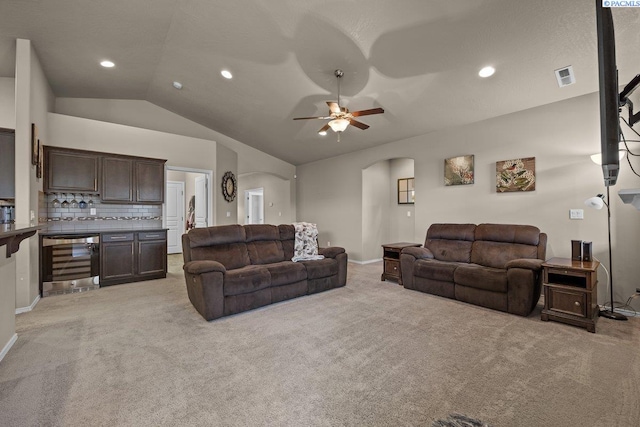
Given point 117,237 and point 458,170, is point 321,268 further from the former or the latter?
point 117,237

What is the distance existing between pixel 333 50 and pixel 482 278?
3.32m

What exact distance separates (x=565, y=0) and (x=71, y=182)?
6.56 m

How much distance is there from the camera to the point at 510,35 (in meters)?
2.82

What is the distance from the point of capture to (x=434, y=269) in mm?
3961

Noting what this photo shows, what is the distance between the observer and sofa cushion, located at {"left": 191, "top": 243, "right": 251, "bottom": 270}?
144 inches

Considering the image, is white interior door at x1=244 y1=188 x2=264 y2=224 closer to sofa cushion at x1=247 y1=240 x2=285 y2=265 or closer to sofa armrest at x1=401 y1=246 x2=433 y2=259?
sofa cushion at x1=247 y1=240 x2=285 y2=265

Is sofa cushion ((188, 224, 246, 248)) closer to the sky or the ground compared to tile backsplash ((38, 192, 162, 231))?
closer to the ground

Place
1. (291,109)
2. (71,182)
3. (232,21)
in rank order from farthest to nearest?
(291,109)
(71,182)
(232,21)

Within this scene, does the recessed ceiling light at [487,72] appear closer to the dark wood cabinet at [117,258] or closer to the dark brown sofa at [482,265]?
the dark brown sofa at [482,265]

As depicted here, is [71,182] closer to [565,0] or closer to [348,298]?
[348,298]

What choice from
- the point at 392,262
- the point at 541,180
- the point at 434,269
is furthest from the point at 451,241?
the point at 541,180

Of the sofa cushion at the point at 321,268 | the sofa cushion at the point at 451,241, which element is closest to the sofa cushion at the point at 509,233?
the sofa cushion at the point at 451,241

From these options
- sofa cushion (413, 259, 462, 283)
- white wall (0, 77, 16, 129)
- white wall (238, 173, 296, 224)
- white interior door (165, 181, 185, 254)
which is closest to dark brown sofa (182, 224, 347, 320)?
sofa cushion (413, 259, 462, 283)

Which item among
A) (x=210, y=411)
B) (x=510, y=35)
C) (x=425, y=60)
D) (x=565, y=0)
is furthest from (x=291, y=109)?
(x=210, y=411)
